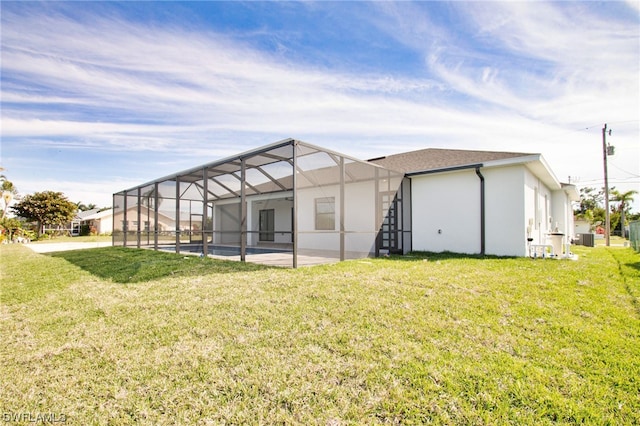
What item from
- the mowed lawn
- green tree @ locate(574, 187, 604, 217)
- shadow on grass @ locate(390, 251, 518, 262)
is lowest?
the mowed lawn

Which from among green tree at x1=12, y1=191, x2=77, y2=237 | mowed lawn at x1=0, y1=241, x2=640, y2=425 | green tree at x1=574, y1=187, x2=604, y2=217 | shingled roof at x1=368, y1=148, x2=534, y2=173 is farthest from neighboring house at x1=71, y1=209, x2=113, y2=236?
green tree at x1=574, y1=187, x2=604, y2=217

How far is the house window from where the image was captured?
1065cm

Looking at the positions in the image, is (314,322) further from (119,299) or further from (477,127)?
(477,127)

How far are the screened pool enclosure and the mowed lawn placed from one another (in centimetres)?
298

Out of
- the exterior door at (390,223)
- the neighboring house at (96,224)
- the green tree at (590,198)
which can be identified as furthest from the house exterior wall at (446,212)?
the green tree at (590,198)

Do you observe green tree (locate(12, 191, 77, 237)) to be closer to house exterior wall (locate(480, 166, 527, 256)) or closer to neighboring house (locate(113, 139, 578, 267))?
neighboring house (locate(113, 139, 578, 267))

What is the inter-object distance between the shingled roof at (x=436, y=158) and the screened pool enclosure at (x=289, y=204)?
1.08 metres

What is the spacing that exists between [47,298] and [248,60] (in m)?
6.86

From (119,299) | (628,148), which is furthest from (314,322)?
(628,148)

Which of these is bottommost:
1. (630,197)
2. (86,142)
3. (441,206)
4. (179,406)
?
(179,406)

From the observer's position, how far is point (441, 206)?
9.84m

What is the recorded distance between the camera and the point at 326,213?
11.2 metres

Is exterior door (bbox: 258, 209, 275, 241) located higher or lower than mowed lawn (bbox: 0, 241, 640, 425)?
higher

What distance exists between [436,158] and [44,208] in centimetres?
3307
